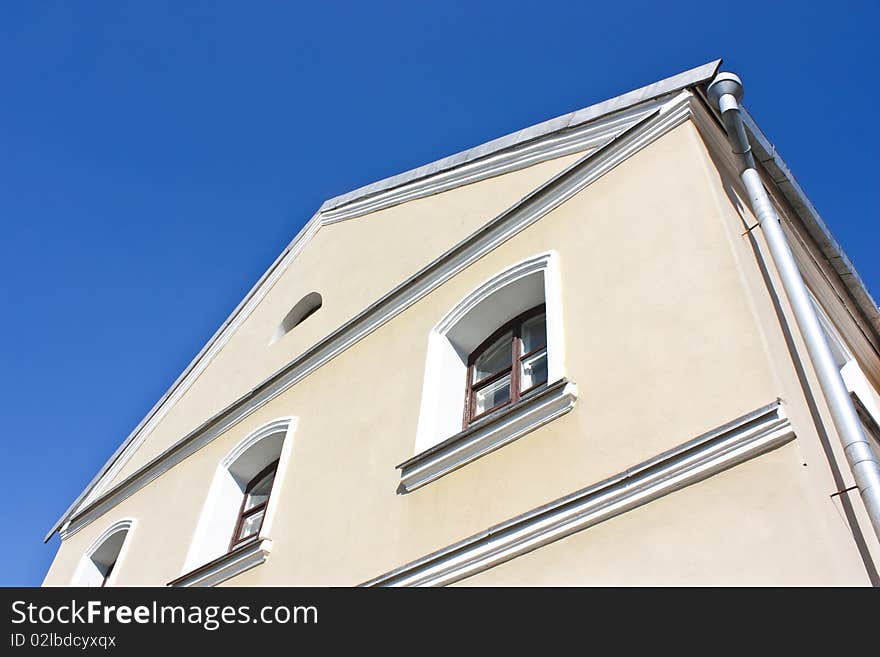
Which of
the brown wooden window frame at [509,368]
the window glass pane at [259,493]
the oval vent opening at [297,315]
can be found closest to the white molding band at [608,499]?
the brown wooden window frame at [509,368]

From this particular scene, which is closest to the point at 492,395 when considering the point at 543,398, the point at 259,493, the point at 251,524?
the point at 543,398

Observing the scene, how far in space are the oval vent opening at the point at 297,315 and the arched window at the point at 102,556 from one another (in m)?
3.00

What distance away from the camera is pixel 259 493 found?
9156mm

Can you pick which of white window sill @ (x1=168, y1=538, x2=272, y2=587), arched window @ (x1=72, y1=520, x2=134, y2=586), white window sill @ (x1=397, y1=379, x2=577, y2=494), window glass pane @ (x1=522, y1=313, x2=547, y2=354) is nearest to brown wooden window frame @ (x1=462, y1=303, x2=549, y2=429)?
window glass pane @ (x1=522, y1=313, x2=547, y2=354)

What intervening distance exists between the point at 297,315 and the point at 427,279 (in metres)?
3.46

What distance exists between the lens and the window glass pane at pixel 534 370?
21.9ft

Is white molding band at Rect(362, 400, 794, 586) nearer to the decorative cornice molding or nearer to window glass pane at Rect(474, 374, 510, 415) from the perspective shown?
window glass pane at Rect(474, 374, 510, 415)

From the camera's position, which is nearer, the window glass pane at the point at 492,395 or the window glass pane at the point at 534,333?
the window glass pane at the point at 492,395

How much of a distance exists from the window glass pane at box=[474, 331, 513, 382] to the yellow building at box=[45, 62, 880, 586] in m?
0.02

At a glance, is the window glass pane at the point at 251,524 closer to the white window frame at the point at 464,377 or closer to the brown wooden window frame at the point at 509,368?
the white window frame at the point at 464,377
